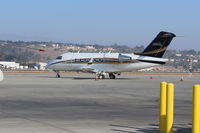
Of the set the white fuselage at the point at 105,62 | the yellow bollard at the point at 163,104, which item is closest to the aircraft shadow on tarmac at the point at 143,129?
the yellow bollard at the point at 163,104

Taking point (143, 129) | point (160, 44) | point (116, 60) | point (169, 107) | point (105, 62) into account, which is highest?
point (160, 44)

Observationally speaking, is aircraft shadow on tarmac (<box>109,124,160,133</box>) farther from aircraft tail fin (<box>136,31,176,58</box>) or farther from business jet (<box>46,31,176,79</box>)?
aircraft tail fin (<box>136,31,176,58</box>)

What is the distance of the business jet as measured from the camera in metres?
59.2

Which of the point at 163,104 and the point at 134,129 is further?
the point at 134,129

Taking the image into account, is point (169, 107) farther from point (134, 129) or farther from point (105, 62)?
point (105, 62)

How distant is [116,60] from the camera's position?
202ft

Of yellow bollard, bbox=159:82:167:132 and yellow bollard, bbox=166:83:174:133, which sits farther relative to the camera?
yellow bollard, bbox=159:82:167:132

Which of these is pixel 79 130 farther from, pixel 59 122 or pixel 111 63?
pixel 111 63

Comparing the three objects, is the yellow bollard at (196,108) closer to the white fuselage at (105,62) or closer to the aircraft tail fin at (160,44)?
the aircraft tail fin at (160,44)

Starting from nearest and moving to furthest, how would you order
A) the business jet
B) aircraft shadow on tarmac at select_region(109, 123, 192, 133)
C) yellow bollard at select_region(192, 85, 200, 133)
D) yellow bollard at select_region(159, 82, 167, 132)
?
yellow bollard at select_region(192, 85, 200, 133)
yellow bollard at select_region(159, 82, 167, 132)
aircraft shadow on tarmac at select_region(109, 123, 192, 133)
the business jet

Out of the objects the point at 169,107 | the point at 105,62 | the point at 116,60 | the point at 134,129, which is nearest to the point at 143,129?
the point at 134,129

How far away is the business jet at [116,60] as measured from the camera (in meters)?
59.2

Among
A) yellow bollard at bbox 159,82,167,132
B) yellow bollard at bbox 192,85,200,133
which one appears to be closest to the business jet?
yellow bollard at bbox 159,82,167,132

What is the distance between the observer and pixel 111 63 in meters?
61.8
